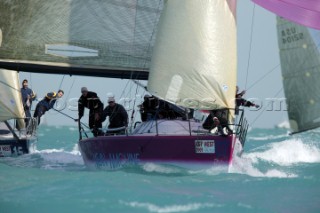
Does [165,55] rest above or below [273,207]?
above

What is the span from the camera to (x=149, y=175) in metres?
14.5

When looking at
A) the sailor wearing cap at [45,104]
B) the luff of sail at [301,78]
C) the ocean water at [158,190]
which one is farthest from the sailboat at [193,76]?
the luff of sail at [301,78]

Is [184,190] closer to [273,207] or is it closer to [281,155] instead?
[273,207]

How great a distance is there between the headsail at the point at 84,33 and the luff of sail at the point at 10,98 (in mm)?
1368

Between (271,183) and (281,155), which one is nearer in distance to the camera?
(271,183)

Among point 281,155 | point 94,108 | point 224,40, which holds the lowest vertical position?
point 281,155

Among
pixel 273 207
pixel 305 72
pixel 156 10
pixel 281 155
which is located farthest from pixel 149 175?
pixel 281 155

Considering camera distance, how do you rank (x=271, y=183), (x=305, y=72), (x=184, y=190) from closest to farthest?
(x=184, y=190) < (x=271, y=183) < (x=305, y=72)

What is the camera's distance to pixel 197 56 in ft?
47.6

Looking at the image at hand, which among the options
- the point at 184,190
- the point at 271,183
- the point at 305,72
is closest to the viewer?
the point at 184,190

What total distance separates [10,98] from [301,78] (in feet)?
22.3

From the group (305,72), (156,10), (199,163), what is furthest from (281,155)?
(199,163)

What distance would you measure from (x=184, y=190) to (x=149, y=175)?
167 centimetres

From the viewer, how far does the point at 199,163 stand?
14.7 metres
